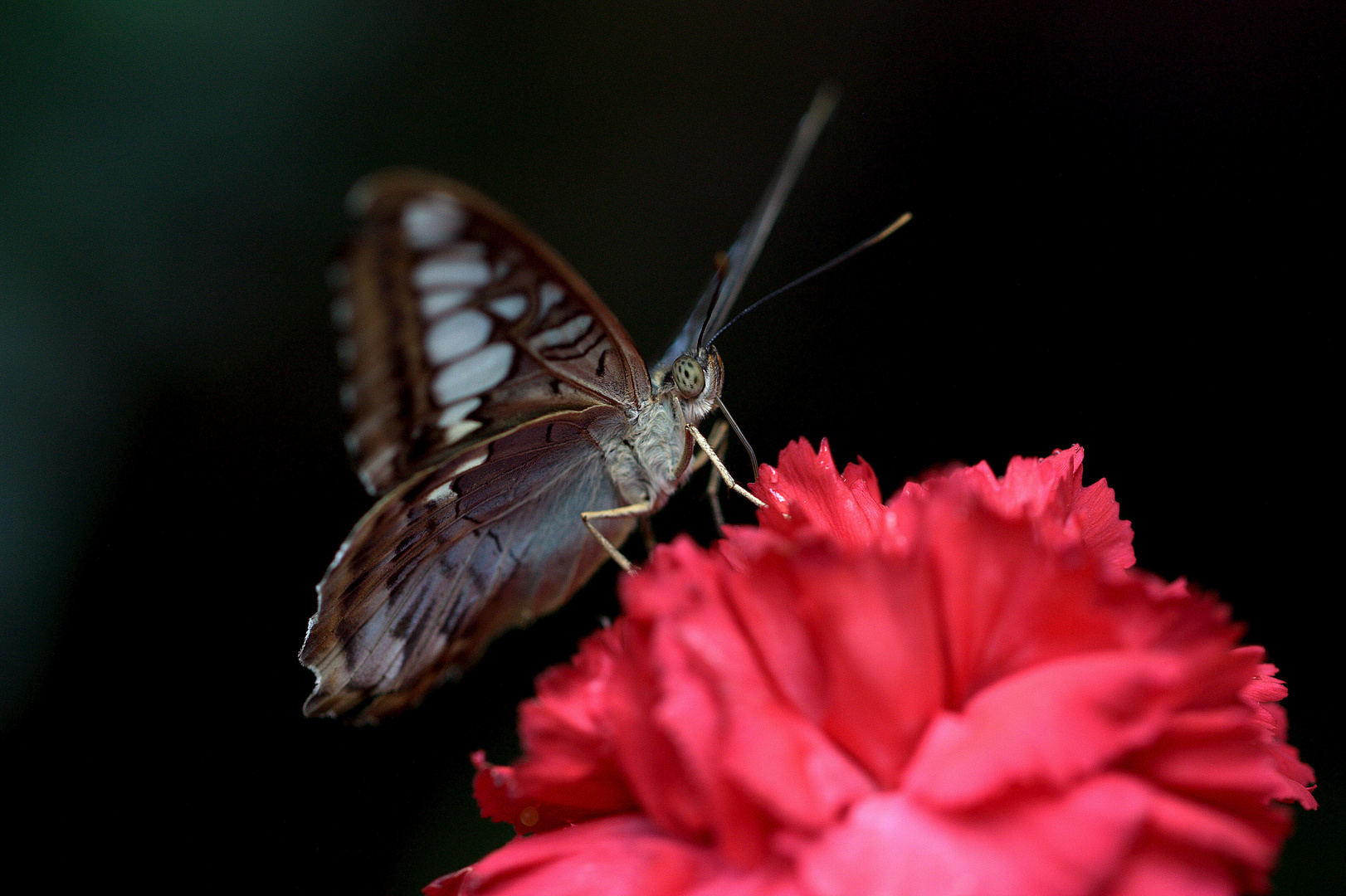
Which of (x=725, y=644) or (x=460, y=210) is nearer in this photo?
(x=725, y=644)

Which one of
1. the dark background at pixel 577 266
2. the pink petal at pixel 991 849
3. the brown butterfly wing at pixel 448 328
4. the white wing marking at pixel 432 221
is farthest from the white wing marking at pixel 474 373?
the dark background at pixel 577 266

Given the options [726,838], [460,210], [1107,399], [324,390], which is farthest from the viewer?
[324,390]

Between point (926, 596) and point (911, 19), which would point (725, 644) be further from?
point (911, 19)

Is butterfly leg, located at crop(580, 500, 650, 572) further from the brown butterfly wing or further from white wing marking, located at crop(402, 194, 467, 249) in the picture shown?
white wing marking, located at crop(402, 194, 467, 249)

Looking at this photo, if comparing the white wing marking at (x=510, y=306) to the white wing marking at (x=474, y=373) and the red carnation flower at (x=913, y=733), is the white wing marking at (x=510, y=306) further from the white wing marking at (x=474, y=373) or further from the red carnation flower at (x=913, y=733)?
the red carnation flower at (x=913, y=733)

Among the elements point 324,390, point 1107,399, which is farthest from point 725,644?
point 324,390

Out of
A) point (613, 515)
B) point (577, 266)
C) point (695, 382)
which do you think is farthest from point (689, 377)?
point (577, 266)
